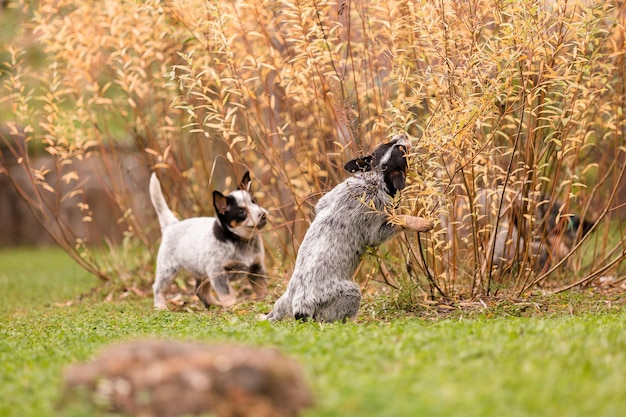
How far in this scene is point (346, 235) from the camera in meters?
5.71

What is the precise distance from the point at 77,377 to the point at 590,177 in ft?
24.2

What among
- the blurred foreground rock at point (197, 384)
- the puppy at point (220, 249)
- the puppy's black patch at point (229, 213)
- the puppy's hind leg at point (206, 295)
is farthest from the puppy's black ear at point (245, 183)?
the blurred foreground rock at point (197, 384)

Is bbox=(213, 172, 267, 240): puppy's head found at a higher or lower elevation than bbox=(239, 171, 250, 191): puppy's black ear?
lower

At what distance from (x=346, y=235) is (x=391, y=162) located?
1.97 ft

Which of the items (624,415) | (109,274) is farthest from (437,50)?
(109,274)

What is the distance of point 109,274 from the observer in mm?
9227

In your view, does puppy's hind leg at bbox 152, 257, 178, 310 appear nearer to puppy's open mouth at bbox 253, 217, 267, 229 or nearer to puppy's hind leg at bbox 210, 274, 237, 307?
puppy's hind leg at bbox 210, 274, 237, 307

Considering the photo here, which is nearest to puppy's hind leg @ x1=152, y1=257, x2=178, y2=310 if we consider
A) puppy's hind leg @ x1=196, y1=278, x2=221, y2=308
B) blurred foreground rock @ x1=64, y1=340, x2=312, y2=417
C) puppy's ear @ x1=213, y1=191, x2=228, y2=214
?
puppy's hind leg @ x1=196, y1=278, x2=221, y2=308

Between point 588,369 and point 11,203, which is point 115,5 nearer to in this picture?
point 588,369

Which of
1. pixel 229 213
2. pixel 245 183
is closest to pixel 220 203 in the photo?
pixel 229 213

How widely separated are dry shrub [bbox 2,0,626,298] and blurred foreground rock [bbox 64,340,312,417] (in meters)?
2.57

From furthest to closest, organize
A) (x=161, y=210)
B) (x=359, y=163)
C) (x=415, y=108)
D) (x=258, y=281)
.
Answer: (x=161, y=210), (x=415, y=108), (x=258, y=281), (x=359, y=163)

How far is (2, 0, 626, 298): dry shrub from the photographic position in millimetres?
5582

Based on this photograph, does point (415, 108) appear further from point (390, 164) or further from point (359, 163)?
point (390, 164)
